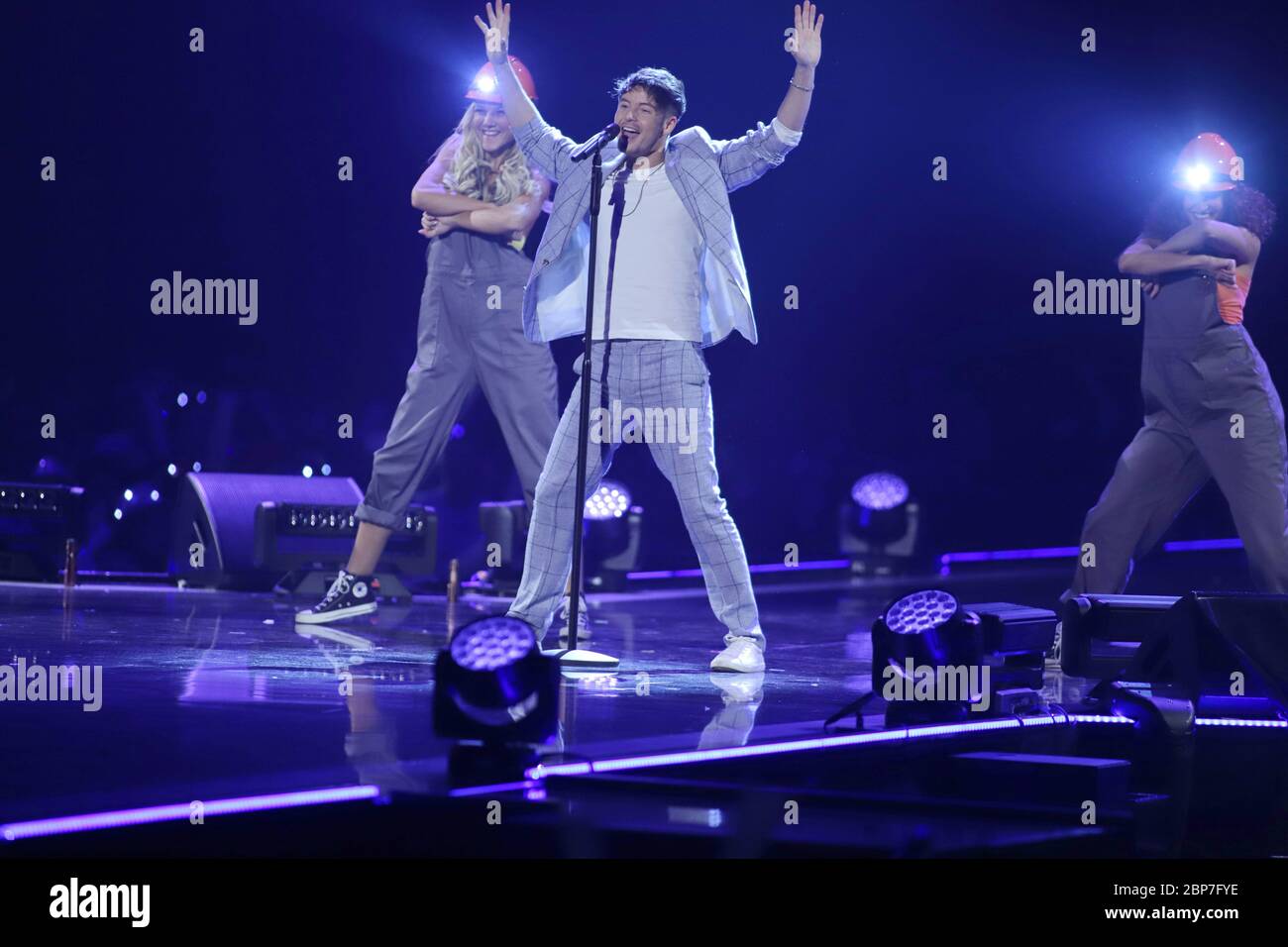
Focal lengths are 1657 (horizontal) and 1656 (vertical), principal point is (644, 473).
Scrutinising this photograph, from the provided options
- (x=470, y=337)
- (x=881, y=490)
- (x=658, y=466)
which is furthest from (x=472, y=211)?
(x=881, y=490)

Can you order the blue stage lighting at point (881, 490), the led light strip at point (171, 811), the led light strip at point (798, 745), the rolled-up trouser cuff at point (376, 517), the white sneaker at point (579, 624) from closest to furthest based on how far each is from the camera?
the led light strip at point (171, 811), the led light strip at point (798, 745), the white sneaker at point (579, 624), the rolled-up trouser cuff at point (376, 517), the blue stage lighting at point (881, 490)

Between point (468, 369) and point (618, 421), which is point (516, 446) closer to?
point (468, 369)

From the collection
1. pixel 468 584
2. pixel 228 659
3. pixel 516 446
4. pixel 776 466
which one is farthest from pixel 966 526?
pixel 228 659

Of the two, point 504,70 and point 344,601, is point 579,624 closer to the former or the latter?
point 344,601

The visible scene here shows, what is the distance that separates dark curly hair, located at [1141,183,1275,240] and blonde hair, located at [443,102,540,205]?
2.28 metres

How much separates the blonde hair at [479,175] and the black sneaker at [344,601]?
153cm

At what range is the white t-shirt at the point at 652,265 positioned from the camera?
4766 mm

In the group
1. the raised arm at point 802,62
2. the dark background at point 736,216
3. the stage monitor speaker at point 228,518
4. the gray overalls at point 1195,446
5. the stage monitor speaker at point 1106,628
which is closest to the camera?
the stage monitor speaker at point 1106,628

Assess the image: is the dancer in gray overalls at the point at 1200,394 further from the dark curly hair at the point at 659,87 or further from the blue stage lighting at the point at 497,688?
the blue stage lighting at the point at 497,688

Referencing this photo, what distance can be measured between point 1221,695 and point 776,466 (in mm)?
6232

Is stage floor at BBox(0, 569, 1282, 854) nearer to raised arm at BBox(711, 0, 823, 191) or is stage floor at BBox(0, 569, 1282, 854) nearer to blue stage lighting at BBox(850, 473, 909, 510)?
raised arm at BBox(711, 0, 823, 191)

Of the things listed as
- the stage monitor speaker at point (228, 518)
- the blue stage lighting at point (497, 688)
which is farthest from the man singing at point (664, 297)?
the stage monitor speaker at point (228, 518)

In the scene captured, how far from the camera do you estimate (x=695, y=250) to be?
483 centimetres

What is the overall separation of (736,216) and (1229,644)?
6094 mm
